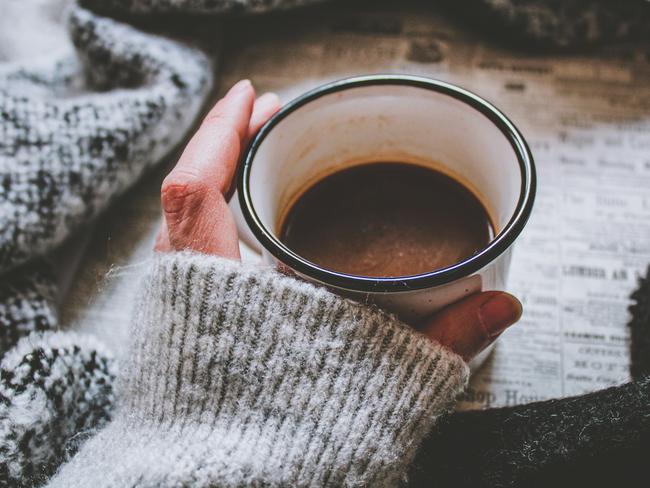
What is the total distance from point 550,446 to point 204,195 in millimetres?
264

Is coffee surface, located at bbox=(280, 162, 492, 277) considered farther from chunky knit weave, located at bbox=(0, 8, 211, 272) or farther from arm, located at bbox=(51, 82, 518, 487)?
chunky knit weave, located at bbox=(0, 8, 211, 272)

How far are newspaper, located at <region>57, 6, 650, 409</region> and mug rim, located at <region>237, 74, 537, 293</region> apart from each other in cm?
18

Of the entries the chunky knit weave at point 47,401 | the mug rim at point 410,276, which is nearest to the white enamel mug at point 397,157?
the mug rim at point 410,276

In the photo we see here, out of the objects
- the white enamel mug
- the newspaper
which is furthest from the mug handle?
the newspaper

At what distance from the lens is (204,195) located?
0.41m

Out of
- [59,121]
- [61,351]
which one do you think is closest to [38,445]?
[61,351]

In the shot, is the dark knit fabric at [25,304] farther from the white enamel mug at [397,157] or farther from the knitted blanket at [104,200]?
the white enamel mug at [397,157]

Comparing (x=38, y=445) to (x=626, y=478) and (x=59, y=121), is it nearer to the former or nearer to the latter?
(x=59, y=121)

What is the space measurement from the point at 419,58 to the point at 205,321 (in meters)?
0.44

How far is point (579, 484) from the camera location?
15.7 inches

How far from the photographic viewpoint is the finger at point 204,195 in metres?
0.40

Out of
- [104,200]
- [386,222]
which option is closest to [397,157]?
[386,222]

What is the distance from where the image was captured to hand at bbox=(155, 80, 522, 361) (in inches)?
14.7

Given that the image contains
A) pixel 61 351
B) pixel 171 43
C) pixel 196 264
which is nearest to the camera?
pixel 196 264
